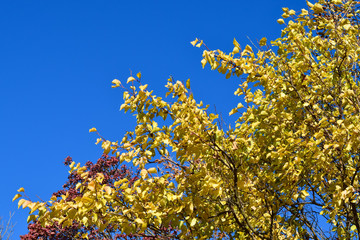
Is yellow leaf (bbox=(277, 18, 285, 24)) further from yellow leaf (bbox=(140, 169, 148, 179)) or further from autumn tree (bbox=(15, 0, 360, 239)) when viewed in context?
yellow leaf (bbox=(140, 169, 148, 179))

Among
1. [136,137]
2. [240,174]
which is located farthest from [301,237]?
[136,137]

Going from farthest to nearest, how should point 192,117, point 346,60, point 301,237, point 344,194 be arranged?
point 301,237 < point 346,60 < point 192,117 < point 344,194

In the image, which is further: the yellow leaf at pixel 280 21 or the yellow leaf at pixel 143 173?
the yellow leaf at pixel 280 21

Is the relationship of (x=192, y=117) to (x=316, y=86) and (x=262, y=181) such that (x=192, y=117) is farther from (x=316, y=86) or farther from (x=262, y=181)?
(x=316, y=86)

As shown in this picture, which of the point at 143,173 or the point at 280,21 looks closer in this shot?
the point at 143,173

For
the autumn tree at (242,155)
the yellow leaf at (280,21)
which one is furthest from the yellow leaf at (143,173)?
the yellow leaf at (280,21)

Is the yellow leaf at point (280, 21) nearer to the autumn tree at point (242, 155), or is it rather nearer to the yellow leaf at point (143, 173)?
the autumn tree at point (242, 155)

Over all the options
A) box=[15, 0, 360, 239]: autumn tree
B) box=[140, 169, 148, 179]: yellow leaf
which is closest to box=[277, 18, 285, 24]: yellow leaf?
box=[15, 0, 360, 239]: autumn tree

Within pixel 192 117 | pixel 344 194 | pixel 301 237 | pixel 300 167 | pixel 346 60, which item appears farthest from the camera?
pixel 301 237

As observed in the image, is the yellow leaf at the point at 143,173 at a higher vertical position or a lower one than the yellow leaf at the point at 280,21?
lower

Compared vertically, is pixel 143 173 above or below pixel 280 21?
below

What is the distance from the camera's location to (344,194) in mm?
4059

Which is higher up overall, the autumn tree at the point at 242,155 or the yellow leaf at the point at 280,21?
the yellow leaf at the point at 280,21

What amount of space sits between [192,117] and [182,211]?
3.91 feet
